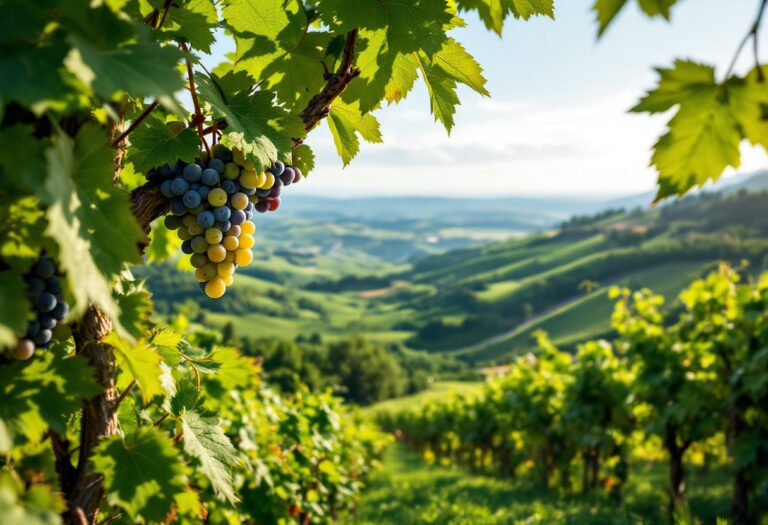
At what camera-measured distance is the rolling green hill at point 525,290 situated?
401 ft

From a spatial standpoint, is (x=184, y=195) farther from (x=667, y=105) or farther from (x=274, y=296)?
(x=274, y=296)

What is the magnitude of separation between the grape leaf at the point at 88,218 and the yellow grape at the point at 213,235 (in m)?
0.50

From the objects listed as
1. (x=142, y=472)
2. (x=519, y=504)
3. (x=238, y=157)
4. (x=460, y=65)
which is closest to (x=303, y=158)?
(x=238, y=157)

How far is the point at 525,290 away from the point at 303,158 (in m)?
148

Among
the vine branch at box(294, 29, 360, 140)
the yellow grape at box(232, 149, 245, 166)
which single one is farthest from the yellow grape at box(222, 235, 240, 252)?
the vine branch at box(294, 29, 360, 140)

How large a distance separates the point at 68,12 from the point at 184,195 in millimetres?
680

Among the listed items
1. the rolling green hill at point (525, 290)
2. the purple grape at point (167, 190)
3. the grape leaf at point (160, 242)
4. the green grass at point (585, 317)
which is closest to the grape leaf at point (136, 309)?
the purple grape at point (167, 190)

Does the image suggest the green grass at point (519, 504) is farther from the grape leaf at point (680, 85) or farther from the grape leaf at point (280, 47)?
the grape leaf at point (680, 85)

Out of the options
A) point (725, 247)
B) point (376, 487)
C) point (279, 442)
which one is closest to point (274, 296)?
point (725, 247)

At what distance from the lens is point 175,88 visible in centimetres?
96

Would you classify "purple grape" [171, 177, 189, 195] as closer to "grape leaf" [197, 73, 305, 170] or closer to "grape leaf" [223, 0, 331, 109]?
"grape leaf" [197, 73, 305, 170]

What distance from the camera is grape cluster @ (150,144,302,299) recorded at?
5.29 ft

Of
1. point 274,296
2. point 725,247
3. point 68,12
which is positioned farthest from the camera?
point 274,296

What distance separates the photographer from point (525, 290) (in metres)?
145
